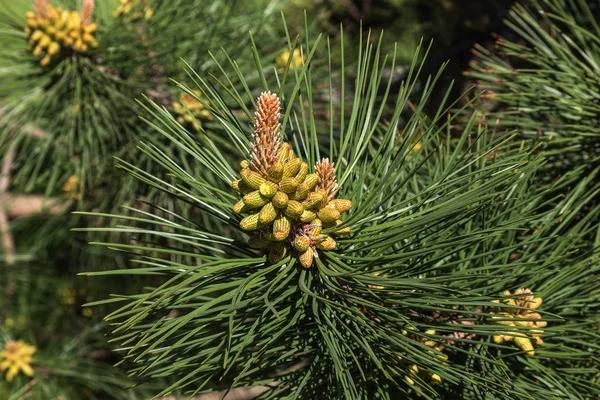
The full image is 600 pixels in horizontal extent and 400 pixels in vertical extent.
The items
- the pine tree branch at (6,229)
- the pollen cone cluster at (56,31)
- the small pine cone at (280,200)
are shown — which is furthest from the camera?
the pine tree branch at (6,229)

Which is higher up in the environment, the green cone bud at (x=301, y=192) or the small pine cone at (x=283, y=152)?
the small pine cone at (x=283, y=152)

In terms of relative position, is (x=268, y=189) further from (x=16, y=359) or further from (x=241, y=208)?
(x=16, y=359)

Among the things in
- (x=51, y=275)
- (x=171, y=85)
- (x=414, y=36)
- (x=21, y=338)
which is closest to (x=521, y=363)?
(x=171, y=85)

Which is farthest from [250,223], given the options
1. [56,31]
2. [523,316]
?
[56,31]

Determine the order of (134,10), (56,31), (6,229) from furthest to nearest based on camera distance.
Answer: (6,229) → (134,10) → (56,31)

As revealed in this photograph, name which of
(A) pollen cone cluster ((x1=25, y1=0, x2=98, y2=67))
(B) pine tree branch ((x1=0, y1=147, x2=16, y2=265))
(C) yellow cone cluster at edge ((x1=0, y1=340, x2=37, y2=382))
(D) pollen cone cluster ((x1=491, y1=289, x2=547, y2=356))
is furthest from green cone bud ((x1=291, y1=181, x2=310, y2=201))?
(B) pine tree branch ((x1=0, y1=147, x2=16, y2=265))

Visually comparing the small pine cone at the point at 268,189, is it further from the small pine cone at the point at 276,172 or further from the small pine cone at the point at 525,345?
the small pine cone at the point at 525,345

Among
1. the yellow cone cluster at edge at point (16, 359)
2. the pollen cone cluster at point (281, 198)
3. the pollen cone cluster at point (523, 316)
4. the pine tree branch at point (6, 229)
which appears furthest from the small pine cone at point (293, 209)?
the pine tree branch at point (6, 229)
